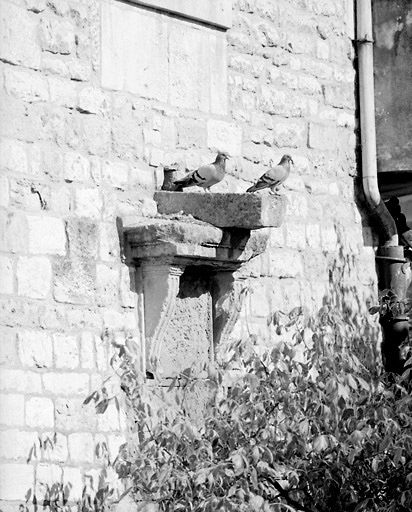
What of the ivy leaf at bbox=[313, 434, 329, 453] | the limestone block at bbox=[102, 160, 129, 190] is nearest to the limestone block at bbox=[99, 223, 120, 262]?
the limestone block at bbox=[102, 160, 129, 190]

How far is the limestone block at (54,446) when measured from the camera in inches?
281

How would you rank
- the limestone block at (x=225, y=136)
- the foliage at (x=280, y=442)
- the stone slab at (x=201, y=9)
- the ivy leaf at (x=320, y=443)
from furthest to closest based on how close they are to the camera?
the limestone block at (x=225, y=136), the stone slab at (x=201, y=9), the foliage at (x=280, y=442), the ivy leaf at (x=320, y=443)

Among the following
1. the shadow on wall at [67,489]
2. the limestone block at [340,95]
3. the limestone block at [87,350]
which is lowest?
the shadow on wall at [67,489]

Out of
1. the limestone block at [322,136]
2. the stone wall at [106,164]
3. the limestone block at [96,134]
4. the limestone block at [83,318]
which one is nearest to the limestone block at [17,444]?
the stone wall at [106,164]

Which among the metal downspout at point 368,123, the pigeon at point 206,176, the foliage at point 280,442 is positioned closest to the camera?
the foliage at point 280,442

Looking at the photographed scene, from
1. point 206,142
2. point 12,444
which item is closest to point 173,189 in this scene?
point 206,142

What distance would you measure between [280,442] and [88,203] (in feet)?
5.31

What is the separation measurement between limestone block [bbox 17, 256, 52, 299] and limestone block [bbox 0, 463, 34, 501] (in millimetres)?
847

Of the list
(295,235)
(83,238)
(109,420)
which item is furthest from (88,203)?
(295,235)

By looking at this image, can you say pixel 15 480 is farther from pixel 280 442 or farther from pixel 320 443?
pixel 320 443

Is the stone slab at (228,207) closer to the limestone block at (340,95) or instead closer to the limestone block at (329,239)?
the limestone block at (329,239)

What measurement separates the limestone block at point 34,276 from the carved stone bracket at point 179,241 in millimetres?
638

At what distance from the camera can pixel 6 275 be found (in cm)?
701

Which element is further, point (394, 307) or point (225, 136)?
point (394, 307)
